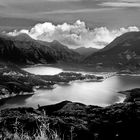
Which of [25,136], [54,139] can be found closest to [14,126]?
[25,136]

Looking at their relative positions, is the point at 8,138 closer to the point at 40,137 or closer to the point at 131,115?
the point at 40,137

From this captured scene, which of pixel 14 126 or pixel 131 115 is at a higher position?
pixel 14 126

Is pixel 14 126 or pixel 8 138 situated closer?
pixel 14 126

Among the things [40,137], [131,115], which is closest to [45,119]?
[40,137]

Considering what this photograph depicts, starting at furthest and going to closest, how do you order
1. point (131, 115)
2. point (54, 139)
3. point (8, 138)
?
point (131, 115) → point (8, 138) → point (54, 139)

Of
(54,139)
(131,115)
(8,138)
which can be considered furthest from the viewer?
(131,115)

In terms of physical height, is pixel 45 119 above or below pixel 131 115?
above

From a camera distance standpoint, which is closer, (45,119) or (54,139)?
(54,139)

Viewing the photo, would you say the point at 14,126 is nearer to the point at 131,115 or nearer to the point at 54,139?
the point at 54,139
